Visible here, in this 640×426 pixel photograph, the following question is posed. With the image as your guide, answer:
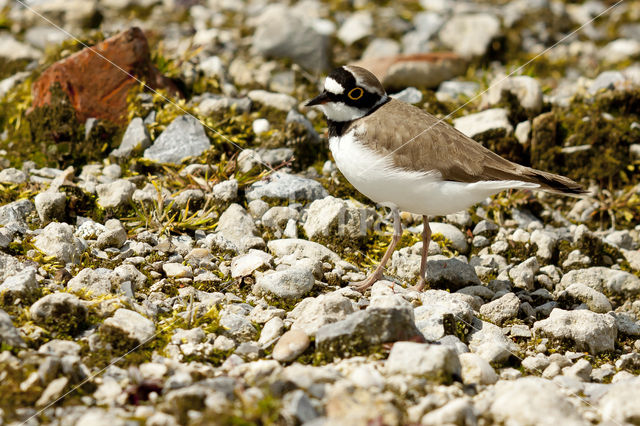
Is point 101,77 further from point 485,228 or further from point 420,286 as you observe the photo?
point 485,228

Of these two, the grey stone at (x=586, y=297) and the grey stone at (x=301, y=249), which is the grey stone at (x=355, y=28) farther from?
the grey stone at (x=586, y=297)

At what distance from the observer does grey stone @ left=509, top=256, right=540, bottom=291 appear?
6812 mm

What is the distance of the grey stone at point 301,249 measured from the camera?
654 cm

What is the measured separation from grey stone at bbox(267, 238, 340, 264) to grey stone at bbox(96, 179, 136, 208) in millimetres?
1636

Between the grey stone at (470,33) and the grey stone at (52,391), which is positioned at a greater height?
the grey stone at (470,33)

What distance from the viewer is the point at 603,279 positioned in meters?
7.02

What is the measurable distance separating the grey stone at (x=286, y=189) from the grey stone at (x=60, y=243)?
2047mm

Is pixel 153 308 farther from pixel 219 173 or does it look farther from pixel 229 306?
pixel 219 173

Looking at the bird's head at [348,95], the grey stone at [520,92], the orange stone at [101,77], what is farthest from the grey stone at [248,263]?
the grey stone at [520,92]

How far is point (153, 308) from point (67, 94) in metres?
4.24

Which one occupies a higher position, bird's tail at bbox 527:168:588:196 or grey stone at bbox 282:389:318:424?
bird's tail at bbox 527:168:588:196

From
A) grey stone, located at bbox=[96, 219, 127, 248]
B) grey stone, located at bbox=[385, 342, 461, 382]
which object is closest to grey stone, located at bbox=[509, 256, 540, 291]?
grey stone, located at bbox=[385, 342, 461, 382]

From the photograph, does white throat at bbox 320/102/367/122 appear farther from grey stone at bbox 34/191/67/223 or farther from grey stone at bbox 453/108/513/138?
grey stone at bbox 34/191/67/223

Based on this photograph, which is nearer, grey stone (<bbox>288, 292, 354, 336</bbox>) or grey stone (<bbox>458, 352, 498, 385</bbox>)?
grey stone (<bbox>458, 352, 498, 385</bbox>)
